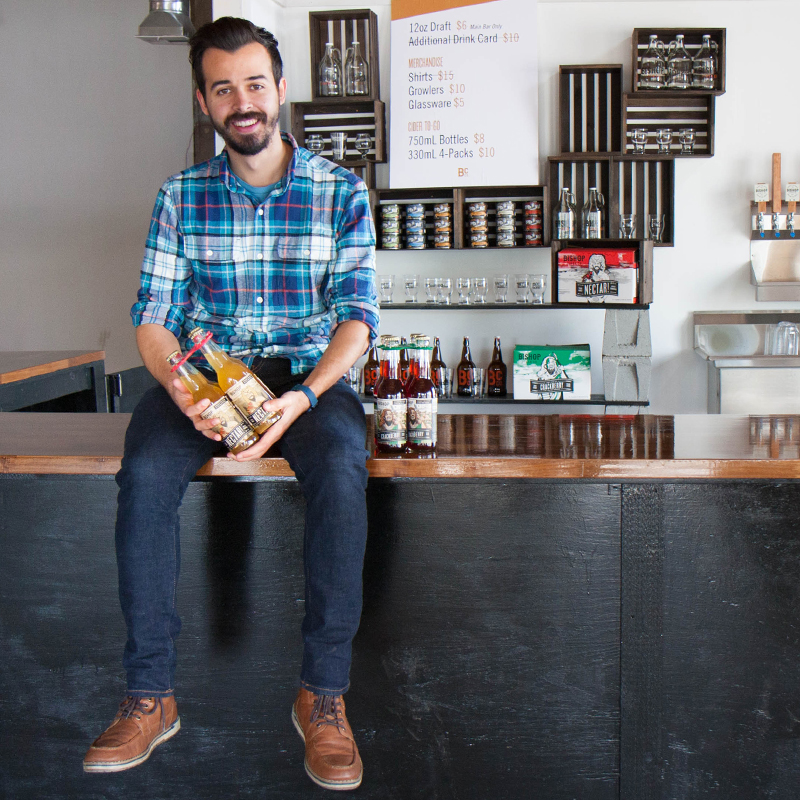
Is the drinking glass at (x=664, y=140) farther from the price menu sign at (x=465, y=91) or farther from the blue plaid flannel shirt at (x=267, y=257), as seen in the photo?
the blue plaid flannel shirt at (x=267, y=257)

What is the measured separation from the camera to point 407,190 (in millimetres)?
4277

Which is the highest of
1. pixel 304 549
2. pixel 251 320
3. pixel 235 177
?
pixel 235 177

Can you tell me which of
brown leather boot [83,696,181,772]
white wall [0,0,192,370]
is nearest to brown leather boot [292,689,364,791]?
brown leather boot [83,696,181,772]

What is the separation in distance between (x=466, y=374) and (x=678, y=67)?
177cm

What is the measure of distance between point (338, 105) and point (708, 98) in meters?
1.81

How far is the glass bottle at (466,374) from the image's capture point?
427cm

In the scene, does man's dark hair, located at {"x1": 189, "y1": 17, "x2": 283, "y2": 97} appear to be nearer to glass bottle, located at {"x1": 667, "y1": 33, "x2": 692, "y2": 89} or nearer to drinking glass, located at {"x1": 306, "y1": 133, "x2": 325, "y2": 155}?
drinking glass, located at {"x1": 306, "y1": 133, "x2": 325, "y2": 155}

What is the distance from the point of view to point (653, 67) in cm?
398

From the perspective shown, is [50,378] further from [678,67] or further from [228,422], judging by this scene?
[678,67]

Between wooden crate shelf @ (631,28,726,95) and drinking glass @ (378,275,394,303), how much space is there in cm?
147

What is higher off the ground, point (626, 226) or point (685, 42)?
point (685, 42)

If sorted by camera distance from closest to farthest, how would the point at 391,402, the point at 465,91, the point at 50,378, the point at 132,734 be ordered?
the point at 132,734 < the point at 391,402 < the point at 50,378 < the point at 465,91

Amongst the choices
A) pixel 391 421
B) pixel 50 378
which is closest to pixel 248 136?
pixel 391 421

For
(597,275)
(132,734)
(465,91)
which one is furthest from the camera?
(465,91)
